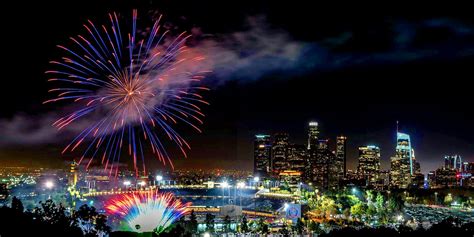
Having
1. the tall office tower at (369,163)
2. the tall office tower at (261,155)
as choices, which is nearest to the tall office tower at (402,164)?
the tall office tower at (369,163)

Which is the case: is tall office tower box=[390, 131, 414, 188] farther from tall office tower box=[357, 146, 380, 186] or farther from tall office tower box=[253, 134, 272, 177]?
tall office tower box=[253, 134, 272, 177]

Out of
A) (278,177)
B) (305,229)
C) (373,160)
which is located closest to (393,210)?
(305,229)

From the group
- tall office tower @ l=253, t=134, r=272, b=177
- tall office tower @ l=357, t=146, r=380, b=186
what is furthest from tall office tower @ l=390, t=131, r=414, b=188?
tall office tower @ l=253, t=134, r=272, b=177

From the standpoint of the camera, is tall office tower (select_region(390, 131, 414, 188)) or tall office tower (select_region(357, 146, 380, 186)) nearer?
tall office tower (select_region(390, 131, 414, 188))

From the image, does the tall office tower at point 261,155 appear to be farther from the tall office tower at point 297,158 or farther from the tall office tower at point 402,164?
the tall office tower at point 402,164

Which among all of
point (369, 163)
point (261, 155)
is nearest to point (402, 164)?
point (369, 163)
